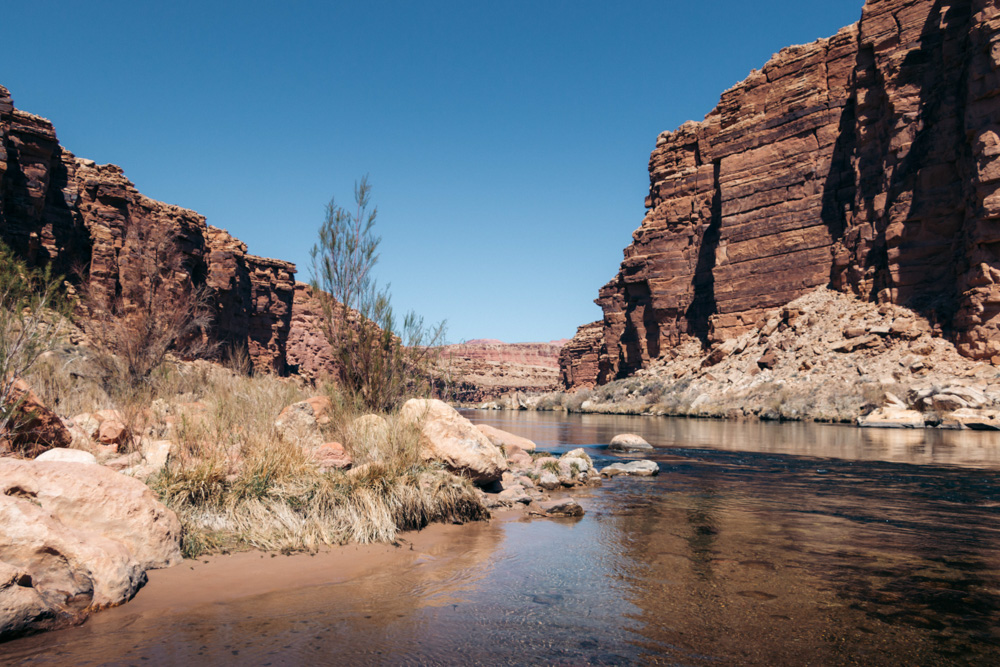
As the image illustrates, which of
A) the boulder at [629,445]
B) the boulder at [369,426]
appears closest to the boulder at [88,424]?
the boulder at [369,426]

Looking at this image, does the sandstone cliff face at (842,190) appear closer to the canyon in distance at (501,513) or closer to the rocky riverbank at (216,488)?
the canyon in distance at (501,513)

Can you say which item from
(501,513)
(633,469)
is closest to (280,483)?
(501,513)

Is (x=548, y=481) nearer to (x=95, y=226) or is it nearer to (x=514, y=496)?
(x=514, y=496)

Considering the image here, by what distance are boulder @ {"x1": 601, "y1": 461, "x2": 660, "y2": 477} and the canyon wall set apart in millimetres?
9806

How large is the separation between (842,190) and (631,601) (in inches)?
1826

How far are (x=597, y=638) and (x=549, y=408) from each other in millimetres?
59730

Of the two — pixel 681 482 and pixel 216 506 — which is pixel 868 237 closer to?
pixel 681 482

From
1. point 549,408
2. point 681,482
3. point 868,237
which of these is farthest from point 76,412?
point 549,408

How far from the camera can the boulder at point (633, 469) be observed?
11.7m

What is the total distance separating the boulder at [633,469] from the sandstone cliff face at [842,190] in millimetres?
25094

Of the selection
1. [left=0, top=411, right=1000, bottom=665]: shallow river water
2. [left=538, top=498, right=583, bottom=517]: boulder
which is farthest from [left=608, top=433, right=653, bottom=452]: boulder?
[left=538, top=498, right=583, bottom=517]: boulder

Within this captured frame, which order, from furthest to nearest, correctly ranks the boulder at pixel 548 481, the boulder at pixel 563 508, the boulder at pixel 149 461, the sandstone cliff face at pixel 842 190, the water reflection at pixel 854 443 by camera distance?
the sandstone cliff face at pixel 842 190 < the water reflection at pixel 854 443 < the boulder at pixel 548 481 < the boulder at pixel 563 508 < the boulder at pixel 149 461

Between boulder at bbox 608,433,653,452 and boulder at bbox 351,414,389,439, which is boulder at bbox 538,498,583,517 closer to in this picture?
boulder at bbox 351,414,389,439

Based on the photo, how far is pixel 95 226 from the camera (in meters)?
35.4
